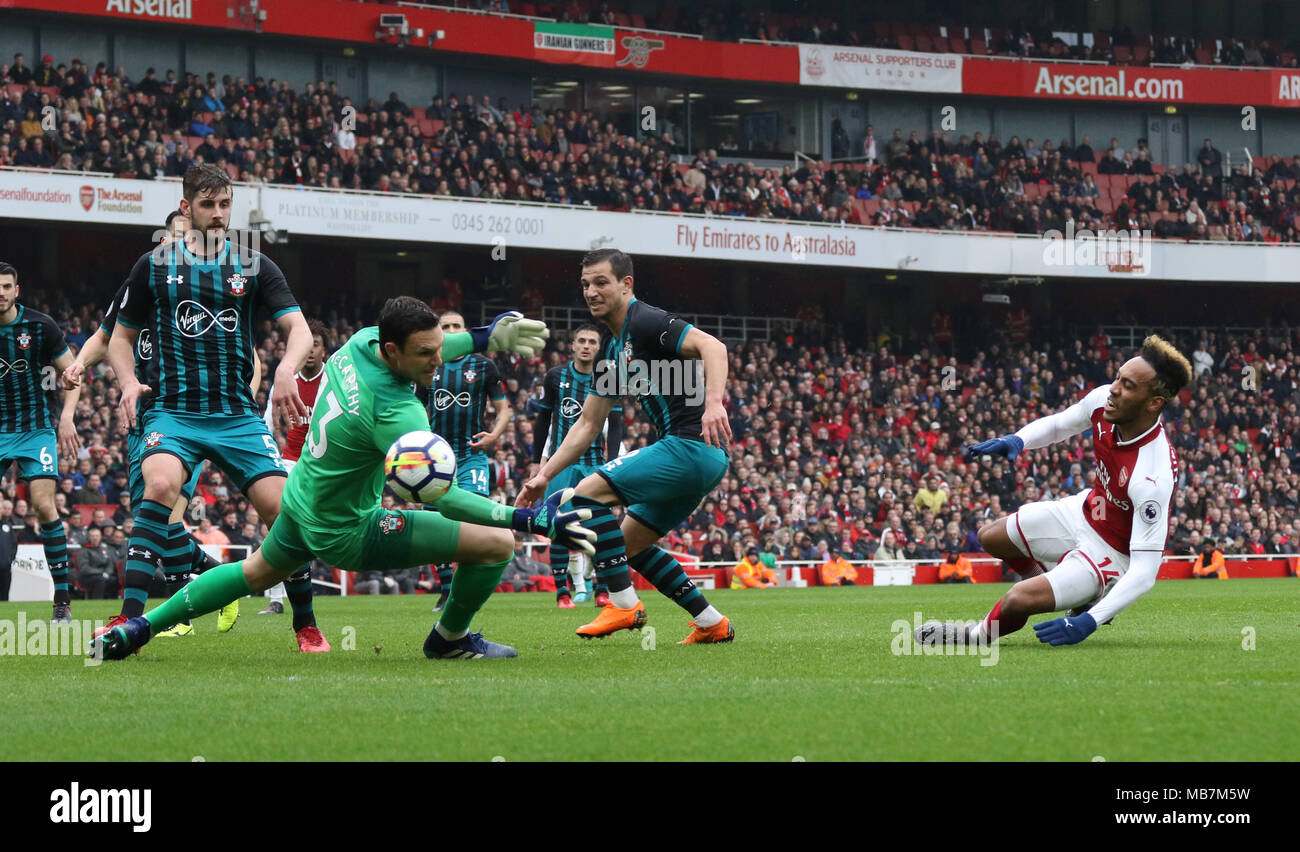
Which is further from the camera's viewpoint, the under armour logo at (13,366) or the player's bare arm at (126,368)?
the under armour logo at (13,366)

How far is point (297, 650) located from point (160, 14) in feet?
87.5

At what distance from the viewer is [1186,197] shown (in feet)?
133

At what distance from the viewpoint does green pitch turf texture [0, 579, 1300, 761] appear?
14.6 feet

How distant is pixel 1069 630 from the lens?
304 inches

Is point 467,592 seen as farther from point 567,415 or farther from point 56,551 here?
point 567,415

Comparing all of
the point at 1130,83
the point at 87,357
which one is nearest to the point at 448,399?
the point at 87,357

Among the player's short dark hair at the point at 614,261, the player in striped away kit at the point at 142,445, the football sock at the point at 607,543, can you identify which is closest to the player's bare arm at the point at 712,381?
the player's short dark hair at the point at 614,261

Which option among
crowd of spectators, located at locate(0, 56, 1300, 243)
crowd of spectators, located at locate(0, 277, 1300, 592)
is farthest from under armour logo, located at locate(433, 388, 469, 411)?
crowd of spectators, located at locate(0, 56, 1300, 243)

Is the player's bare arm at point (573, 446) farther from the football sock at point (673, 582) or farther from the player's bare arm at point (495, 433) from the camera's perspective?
the player's bare arm at point (495, 433)

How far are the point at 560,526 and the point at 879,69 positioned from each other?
1415 inches

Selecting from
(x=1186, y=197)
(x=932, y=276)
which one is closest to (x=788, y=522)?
(x=932, y=276)

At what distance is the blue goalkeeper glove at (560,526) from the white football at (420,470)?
41 cm

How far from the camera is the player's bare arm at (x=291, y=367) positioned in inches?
296
